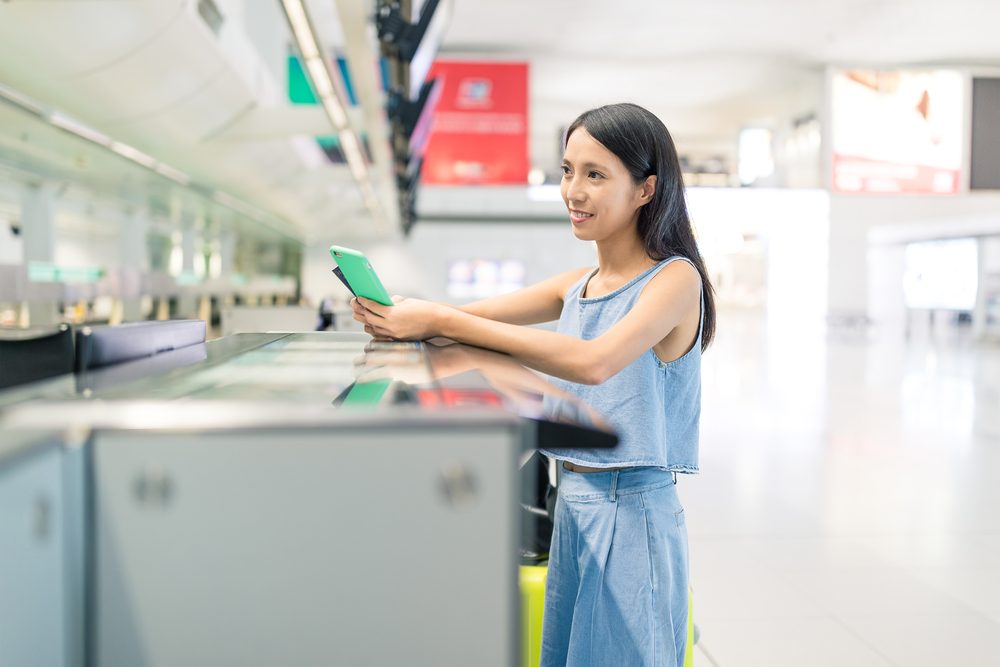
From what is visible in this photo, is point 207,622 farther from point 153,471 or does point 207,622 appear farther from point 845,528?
point 845,528

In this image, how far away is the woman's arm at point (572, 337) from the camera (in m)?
1.06

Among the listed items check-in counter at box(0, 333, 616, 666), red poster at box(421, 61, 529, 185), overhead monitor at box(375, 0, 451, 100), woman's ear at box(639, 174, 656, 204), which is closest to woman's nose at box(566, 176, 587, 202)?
woman's ear at box(639, 174, 656, 204)

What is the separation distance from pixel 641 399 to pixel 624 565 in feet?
0.86

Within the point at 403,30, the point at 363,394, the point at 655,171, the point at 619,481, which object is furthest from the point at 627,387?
the point at 403,30

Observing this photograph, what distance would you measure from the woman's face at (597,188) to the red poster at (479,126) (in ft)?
29.8

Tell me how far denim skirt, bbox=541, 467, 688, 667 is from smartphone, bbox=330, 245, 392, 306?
44 centimetres

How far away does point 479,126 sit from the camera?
10.7 m

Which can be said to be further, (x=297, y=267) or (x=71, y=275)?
(x=297, y=267)

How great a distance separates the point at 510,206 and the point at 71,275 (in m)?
9.60

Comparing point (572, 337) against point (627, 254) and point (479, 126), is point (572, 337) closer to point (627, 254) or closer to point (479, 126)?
point (627, 254)

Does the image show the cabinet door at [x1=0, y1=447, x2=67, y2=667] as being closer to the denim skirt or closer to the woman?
the woman

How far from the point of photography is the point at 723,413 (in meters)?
6.48

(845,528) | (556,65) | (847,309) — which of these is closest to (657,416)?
(845,528)

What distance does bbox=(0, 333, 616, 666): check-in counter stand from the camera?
0.62 m
